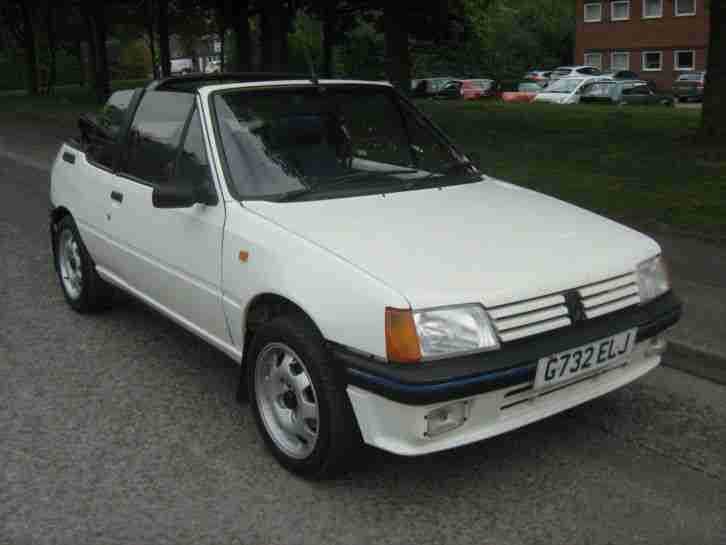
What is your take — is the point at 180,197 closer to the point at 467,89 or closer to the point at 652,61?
the point at 467,89

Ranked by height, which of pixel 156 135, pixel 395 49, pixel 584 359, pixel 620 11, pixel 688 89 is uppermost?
pixel 620 11

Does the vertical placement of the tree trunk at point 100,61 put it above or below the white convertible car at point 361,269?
above

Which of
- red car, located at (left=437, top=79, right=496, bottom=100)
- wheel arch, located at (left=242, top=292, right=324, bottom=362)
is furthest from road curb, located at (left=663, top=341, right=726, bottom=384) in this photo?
red car, located at (left=437, top=79, right=496, bottom=100)

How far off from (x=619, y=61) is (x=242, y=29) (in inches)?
1396

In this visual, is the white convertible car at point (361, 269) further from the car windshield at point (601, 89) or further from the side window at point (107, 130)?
the car windshield at point (601, 89)

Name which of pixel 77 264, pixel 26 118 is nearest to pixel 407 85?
pixel 26 118

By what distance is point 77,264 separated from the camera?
6012 mm

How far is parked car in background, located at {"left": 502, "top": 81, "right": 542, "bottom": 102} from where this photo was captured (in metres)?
37.2

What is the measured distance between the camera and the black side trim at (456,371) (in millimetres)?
3227

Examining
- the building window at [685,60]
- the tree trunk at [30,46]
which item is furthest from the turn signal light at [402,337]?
the building window at [685,60]

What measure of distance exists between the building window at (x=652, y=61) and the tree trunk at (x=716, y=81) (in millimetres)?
43221

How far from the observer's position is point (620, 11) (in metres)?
54.7

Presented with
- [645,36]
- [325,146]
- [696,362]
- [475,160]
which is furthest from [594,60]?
[325,146]

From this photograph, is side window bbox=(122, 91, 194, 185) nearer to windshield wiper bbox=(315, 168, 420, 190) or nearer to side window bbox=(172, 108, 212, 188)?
side window bbox=(172, 108, 212, 188)
